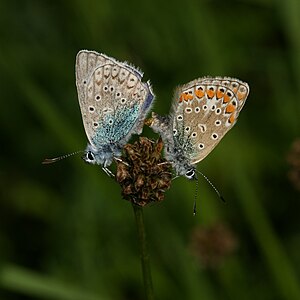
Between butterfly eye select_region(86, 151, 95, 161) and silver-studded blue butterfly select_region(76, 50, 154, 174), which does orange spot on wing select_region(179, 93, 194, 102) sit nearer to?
silver-studded blue butterfly select_region(76, 50, 154, 174)

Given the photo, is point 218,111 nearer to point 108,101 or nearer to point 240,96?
point 240,96

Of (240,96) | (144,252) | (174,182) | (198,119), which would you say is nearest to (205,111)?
(198,119)

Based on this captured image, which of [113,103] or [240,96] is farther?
[113,103]

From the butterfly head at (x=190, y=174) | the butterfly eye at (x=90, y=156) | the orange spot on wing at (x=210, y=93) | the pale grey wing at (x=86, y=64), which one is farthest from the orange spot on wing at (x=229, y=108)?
the butterfly eye at (x=90, y=156)

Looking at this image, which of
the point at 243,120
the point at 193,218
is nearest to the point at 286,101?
the point at 243,120

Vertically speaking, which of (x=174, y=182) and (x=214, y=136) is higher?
(x=214, y=136)

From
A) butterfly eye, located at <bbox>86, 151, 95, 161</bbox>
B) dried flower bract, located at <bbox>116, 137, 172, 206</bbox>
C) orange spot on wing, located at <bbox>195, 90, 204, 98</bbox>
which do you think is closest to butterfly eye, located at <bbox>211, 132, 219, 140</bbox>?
orange spot on wing, located at <bbox>195, 90, 204, 98</bbox>

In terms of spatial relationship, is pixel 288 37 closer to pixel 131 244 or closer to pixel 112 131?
pixel 131 244
